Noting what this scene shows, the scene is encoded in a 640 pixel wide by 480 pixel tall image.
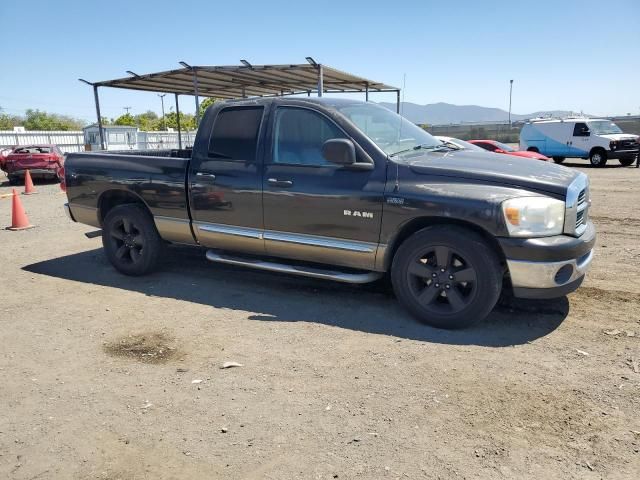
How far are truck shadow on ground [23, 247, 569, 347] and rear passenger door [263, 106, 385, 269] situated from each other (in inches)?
19.2

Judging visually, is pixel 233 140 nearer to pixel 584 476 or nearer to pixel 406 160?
pixel 406 160

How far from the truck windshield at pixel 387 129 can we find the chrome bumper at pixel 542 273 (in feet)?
4.90

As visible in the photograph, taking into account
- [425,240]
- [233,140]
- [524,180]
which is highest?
[233,140]

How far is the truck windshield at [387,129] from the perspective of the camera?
4562 mm

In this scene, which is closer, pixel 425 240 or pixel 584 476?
pixel 584 476

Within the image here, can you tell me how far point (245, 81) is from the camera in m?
14.2

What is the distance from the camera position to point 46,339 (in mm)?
4223

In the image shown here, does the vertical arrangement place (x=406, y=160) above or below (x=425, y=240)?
above

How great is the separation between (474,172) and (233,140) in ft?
8.14

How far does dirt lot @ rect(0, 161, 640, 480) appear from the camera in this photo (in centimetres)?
259

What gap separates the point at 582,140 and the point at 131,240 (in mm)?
21857

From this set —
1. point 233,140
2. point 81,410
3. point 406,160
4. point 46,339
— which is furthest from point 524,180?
point 46,339

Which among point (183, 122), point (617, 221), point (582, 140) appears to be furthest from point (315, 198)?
point (183, 122)

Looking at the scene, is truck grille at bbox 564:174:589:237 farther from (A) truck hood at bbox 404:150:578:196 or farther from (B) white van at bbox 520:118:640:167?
(B) white van at bbox 520:118:640:167
